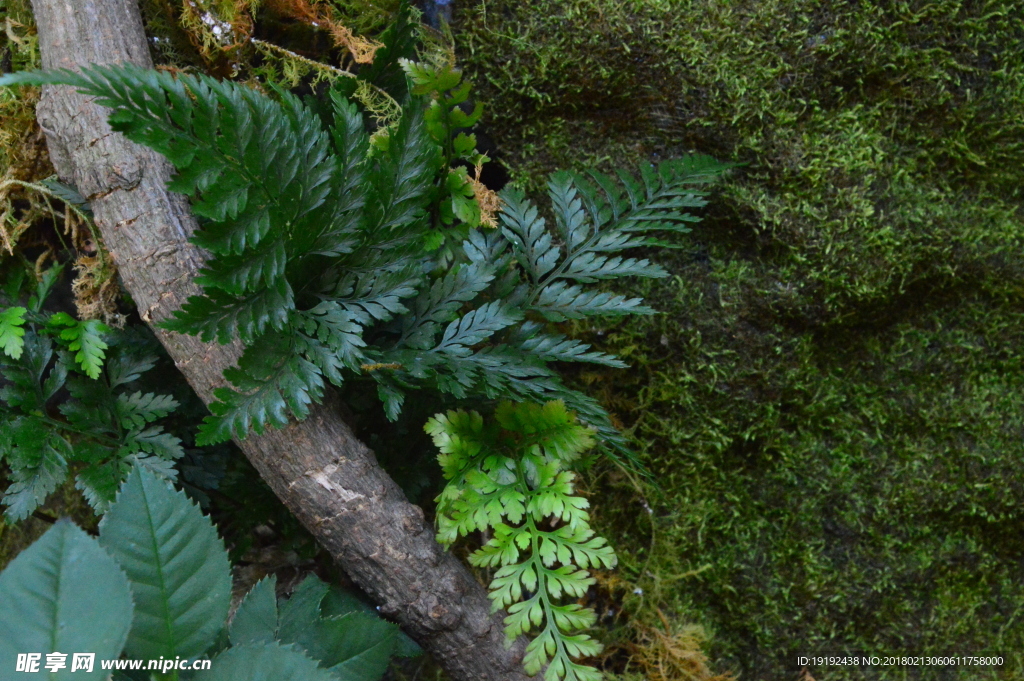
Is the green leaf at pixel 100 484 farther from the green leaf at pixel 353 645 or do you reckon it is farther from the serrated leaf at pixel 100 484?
the green leaf at pixel 353 645

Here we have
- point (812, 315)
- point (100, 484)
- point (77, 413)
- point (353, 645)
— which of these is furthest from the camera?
point (812, 315)

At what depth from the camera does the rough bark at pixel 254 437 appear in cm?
189

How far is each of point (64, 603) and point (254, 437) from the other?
60 cm

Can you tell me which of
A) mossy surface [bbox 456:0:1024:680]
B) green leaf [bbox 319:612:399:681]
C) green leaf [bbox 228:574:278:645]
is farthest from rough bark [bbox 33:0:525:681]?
mossy surface [bbox 456:0:1024:680]

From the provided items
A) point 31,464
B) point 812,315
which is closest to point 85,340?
point 31,464

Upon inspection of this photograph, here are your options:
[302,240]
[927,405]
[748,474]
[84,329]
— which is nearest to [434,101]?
[302,240]

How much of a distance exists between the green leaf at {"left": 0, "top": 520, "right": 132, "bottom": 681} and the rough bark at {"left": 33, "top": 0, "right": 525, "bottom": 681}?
0.50m

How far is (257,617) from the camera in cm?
180

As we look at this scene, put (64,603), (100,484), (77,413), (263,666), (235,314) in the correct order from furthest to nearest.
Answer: (77,413) → (100,484) → (235,314) → (263,666) → (64,603)

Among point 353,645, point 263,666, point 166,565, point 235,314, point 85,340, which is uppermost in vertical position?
point 235,314

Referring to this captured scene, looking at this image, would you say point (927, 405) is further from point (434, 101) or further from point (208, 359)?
point (208, 359)

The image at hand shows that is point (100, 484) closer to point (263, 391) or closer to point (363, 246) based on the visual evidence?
point (263, 391)

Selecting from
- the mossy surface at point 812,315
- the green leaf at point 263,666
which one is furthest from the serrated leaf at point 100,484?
the mossy surface at point 812,315

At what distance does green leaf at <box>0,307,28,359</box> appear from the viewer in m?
1.97
